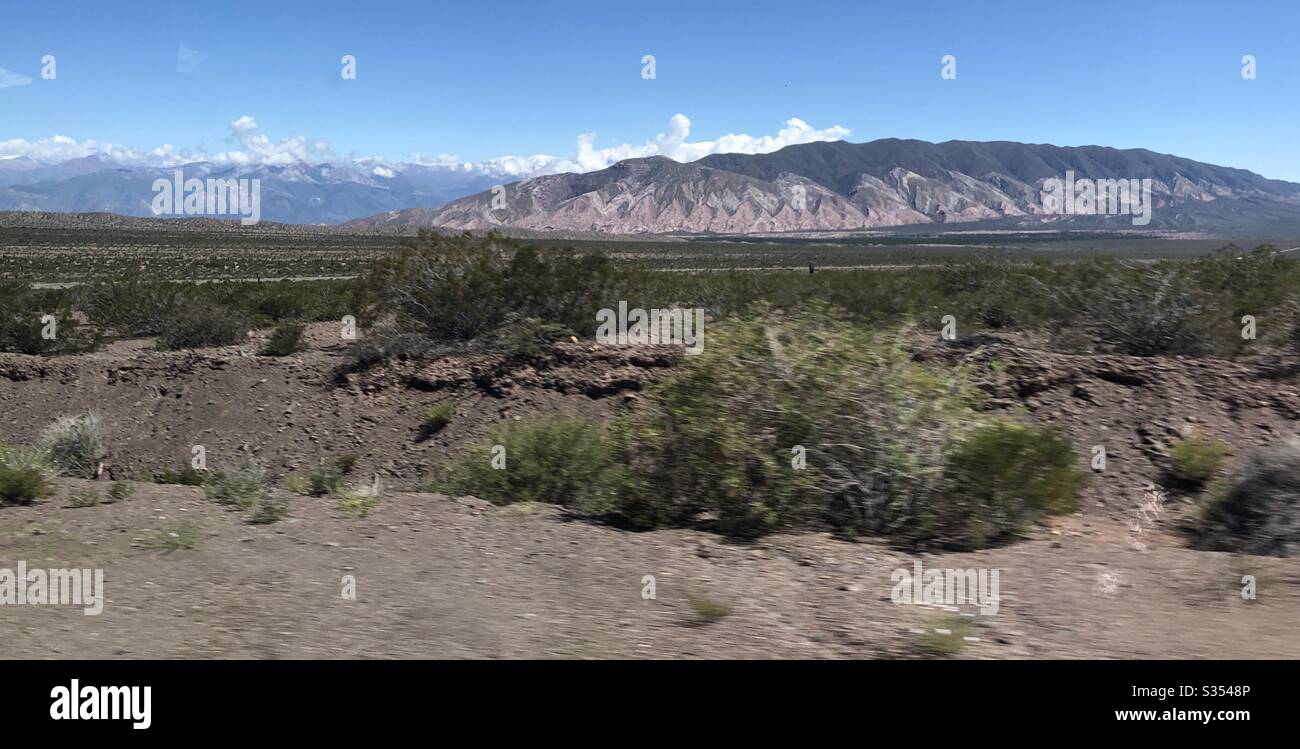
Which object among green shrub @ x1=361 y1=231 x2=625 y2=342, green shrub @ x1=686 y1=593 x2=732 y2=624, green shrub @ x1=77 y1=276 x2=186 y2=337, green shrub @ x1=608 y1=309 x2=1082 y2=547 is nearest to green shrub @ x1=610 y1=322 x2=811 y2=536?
green shrub @ x1=608 y1=309 x2=1082 y2=547

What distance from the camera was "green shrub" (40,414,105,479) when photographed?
1280cm

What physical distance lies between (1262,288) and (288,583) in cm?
1748

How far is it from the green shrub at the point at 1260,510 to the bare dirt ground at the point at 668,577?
469 mm

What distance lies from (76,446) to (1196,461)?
14788mm

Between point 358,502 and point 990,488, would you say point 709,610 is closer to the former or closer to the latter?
point 990,488

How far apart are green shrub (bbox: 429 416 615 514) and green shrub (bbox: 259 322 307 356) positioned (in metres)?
9.86

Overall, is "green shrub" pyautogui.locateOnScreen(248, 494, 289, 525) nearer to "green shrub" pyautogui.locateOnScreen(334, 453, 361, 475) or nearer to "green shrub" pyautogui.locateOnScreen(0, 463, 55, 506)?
"green shrub" pyautogui.locateOnScreen(0, 463, 55, 506)

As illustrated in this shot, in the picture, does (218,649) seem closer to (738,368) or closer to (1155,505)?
(738,368)

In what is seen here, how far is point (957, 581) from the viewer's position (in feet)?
20.4

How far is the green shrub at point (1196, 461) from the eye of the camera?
9.78 m

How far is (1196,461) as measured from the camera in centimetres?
981

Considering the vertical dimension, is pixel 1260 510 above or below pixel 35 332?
below

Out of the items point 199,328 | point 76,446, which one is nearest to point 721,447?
point 76,446

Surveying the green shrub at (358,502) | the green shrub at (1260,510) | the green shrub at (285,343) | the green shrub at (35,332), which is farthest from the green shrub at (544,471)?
the green shrub at (35,332)
